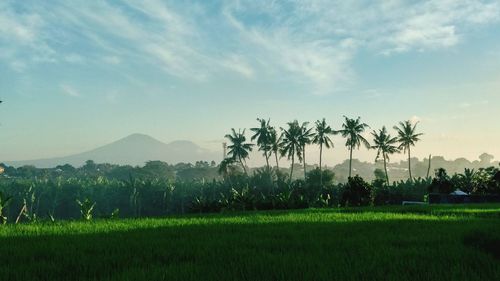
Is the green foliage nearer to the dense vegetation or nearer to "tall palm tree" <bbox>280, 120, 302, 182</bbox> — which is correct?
the dense vegetation

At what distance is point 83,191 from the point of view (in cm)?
10794

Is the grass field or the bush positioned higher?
the bush

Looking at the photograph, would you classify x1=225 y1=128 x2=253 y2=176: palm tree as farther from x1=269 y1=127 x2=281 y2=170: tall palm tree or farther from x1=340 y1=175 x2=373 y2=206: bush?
x1=340 y1=175 x2=373 y2=206: bush

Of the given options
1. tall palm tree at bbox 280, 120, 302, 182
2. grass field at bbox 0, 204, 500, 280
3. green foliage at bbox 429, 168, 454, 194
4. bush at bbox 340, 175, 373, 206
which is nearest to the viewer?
grass field at bbox 0, 204, 500, 280

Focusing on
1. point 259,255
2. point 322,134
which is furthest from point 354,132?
point 259,255

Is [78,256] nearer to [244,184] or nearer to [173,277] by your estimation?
[173,277]

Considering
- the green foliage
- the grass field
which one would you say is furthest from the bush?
the grass field

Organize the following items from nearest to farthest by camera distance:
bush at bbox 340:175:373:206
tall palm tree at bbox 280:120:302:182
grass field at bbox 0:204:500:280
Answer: grass field at bbox 0:204:500:280 < bush at bbox 340:175:373:206 < tall palm tree at bbox 280:120:302:182

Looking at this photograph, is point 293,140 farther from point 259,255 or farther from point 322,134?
point 259,255

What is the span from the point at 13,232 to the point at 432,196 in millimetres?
36079

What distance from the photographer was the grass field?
6527 mm

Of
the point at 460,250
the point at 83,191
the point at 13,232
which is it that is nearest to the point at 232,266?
the point at 460,250

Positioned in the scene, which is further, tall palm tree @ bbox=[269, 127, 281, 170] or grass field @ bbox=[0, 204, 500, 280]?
tall palm tree @ bbox=[269, 127, 281, 170]

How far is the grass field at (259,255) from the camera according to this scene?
6527 mm
